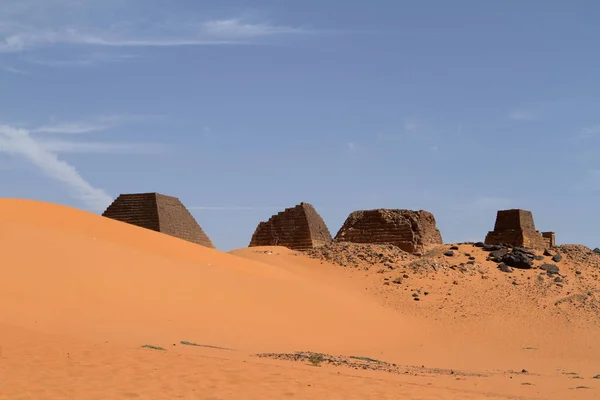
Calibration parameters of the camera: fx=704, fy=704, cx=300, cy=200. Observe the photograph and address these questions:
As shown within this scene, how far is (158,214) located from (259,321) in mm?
22605

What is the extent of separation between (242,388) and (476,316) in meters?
18.4

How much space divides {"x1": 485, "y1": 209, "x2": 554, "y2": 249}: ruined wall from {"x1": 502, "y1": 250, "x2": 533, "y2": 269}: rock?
11.3 meters

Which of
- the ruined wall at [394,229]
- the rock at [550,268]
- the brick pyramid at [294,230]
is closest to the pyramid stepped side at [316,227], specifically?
the brick pyramid at [294,230]

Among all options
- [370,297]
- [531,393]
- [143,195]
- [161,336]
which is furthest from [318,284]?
[143,195]

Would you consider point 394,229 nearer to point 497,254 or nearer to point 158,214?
point 497,254

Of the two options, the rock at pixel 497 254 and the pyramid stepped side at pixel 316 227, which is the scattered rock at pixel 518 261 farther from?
the pyramid stepped side at pixel 316 227

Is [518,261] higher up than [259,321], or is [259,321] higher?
[518,261]

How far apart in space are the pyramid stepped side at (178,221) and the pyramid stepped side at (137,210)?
1.29 feet

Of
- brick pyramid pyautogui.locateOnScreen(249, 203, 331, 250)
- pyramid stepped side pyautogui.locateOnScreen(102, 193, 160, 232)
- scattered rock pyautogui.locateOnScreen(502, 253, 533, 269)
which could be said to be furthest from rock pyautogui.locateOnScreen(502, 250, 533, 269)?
pyramid stepped side pyautogui.locateOnScreen(102, 193, 160, 232)

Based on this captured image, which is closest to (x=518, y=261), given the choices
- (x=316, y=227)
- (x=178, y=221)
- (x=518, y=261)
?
(x=518, y=261)

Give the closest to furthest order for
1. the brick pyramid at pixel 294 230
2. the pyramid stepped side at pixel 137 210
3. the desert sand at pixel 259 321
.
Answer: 1. the desert sand at pixel 259 321
2. the pyramid stepped side at pixel 137 210
3. the brick pyramid at pixel 294 230

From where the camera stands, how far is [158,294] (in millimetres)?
19609

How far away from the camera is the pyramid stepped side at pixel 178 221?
139 feet

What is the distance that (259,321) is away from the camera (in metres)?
20.6
